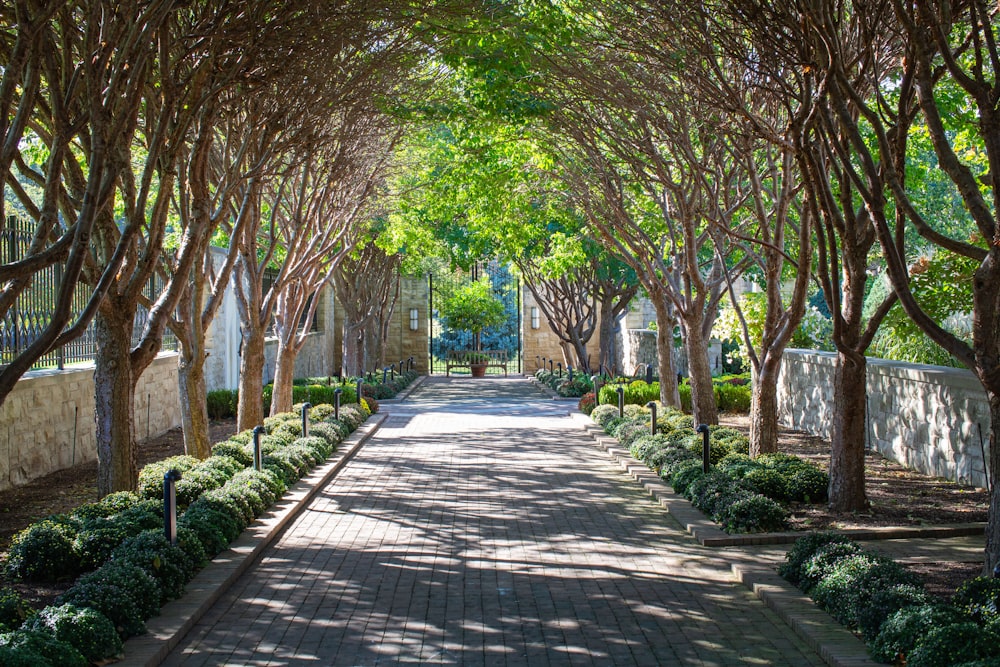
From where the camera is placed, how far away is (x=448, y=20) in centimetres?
1305

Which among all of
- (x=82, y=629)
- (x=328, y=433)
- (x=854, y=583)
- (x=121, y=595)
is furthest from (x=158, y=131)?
(x=328, y=433)

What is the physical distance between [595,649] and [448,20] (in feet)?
27.9

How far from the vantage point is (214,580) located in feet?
28.2

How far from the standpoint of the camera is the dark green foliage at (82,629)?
20.7 feet

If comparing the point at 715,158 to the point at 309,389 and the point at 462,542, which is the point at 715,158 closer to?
the point at 462,542

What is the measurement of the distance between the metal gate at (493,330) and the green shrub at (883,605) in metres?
38.4

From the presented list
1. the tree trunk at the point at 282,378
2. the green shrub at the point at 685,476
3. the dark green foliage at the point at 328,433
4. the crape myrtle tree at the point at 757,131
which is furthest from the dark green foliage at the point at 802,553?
the tree trunk at the point at 282,378

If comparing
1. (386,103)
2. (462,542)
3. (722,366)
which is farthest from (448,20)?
(722,366)

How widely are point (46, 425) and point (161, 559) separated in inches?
285

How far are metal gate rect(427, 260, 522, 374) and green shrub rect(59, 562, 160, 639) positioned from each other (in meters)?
37.9

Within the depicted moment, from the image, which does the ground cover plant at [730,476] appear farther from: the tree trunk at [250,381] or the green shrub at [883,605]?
the tree trunk at [250,381]

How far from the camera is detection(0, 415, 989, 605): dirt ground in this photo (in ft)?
28.5

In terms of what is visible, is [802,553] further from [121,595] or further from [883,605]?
[121,595]

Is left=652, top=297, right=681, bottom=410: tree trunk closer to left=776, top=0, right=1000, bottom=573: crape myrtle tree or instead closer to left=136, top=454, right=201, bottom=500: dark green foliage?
left=136, top=454, right=201, bottom=500: dark green foliage
